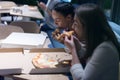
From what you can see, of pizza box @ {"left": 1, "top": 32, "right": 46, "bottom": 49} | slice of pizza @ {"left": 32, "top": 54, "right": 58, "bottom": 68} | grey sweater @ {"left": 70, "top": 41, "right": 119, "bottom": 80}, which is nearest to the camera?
grey sweater @ {"left": 70, "top": 41, "right": 119, "bottom": 80}

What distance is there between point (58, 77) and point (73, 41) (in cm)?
27

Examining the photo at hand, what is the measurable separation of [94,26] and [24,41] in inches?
34.3

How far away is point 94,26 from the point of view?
55.5 inches

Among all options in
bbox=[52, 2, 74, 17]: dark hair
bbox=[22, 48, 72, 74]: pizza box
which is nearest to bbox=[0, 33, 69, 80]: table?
bbox=[22, 48, 72, 74]: pizza box

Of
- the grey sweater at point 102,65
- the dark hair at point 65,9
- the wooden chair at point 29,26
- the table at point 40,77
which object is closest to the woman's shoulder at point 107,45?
the grey sweater at point 102,65

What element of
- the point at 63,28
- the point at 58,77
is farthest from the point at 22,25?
the point at 58,77

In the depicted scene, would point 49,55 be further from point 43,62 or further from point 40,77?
point 40,77

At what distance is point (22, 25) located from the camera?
3.00 metres

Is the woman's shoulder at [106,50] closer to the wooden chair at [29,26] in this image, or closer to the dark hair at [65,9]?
the dark hair at [65,9]

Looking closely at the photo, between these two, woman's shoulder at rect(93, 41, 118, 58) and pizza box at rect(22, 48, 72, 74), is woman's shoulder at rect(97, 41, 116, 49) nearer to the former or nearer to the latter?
woman's shoulder at rect(93, 41, 118, 58)

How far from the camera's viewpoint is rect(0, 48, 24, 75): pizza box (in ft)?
4.96

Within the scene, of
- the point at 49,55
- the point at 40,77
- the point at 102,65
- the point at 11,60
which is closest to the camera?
the point at 102,65

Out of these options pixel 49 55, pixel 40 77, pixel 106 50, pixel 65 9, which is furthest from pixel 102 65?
pixel 65 9

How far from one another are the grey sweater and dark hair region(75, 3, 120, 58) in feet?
0.14
